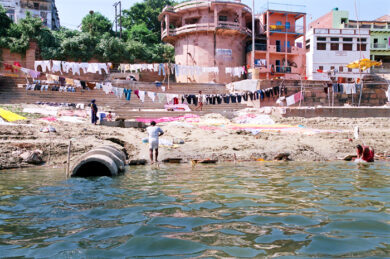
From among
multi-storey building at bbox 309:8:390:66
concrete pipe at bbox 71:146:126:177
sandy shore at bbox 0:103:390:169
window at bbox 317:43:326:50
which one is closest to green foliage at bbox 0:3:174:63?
window at bbox 317:43:326:50

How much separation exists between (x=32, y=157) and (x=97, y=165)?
104 inches

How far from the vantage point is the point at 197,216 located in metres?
4.23

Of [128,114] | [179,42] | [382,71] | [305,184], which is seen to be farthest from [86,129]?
[382,71]

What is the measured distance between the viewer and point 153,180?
280 inches

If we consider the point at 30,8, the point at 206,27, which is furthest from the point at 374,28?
the point at 30,8

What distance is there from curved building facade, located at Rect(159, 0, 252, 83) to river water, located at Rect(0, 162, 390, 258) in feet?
88.1

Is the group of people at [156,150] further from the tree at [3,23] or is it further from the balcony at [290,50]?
the tree at [3,23]

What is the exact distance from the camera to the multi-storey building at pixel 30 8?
138 ft

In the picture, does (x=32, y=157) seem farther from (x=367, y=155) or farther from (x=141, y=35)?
(x=141, y=35)

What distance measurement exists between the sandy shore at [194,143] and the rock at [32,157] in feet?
0.39

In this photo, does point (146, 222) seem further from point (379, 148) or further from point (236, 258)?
point (379, 148)

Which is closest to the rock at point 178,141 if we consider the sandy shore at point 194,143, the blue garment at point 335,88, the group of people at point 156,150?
the sandy shore at point 194,143

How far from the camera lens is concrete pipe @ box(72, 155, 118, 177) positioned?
736 centimetres

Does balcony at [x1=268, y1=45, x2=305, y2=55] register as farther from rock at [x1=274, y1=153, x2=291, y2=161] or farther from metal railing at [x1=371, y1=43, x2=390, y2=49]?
rock at [x1=274, y1=153, x2=291, y2=161]
